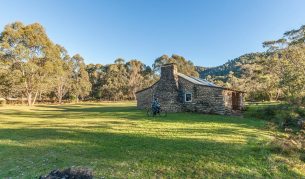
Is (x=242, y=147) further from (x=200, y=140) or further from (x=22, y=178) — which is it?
(x=22, y=178)

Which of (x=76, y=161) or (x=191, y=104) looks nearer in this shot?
(x=76, y=161)

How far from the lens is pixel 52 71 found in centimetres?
3638

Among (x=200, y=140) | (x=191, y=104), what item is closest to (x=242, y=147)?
(x=200, y=140)

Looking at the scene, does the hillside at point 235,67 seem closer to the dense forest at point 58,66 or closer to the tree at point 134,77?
the dense forest at point 58,66

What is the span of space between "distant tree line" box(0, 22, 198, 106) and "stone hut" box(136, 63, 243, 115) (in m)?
21.8

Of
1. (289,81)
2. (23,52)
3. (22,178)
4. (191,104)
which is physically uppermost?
(23,52)

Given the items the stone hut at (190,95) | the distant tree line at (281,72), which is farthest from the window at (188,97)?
the distant tree line at (281,72)

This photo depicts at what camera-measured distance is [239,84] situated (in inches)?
1705

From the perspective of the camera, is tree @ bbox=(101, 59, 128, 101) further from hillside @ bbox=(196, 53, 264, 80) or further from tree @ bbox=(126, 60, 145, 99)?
hillside @ bbox=(196, 53, 264, 80)

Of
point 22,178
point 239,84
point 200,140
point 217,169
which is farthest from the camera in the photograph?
point 239,84

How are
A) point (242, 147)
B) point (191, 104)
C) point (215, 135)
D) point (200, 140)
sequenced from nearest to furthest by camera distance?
point (242, 147)
point (200, 140)
point (215, 135)
point (191, 104)

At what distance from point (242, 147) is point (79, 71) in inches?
2396

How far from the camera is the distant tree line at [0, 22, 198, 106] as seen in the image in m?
33.0

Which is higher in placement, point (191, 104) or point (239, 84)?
point (239, 84)
